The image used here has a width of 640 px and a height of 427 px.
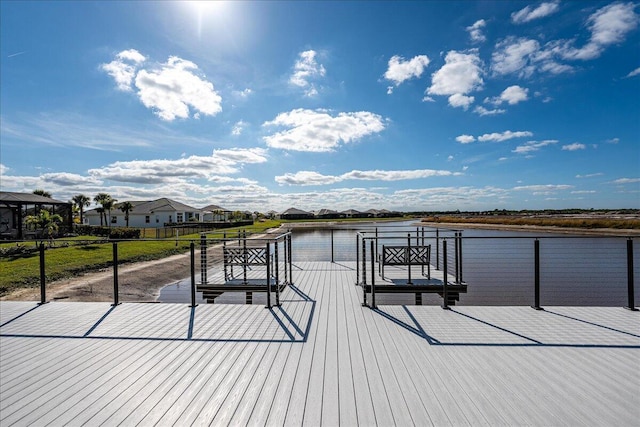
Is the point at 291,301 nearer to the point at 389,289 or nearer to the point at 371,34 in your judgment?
the point at 389,289

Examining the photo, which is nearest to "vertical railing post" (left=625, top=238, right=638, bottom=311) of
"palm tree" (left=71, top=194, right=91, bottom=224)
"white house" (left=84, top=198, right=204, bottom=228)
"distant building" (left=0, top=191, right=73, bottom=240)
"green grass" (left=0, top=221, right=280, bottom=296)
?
"green grass" (left=0, top=221, right=280, bottom=296)

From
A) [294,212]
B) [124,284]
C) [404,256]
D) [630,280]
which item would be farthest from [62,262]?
[294,212]

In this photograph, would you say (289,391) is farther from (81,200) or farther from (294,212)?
(294,212)

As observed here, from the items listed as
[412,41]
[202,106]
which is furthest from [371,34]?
[202,106]

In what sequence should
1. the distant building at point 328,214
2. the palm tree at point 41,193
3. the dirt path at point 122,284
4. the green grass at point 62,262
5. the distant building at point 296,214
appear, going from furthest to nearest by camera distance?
the distant building at point 328,214 → the distant building at point 296,214 → the palm tree at point 41,193 → the green grass at point 62,262 → the dirt path at point 122,284

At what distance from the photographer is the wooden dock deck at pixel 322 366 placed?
202 centimetres

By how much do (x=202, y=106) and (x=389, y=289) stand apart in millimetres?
12209

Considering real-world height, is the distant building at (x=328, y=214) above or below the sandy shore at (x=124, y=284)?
above

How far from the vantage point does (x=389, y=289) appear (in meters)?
5.10

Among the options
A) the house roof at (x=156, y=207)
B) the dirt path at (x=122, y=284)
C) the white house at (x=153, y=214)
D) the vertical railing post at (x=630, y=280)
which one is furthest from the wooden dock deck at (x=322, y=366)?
the house roof at (x=156, y=207)

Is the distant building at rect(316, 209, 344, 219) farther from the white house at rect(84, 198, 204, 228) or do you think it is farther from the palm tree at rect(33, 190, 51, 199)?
the palm tree at rect(33, 190, 51, 199)

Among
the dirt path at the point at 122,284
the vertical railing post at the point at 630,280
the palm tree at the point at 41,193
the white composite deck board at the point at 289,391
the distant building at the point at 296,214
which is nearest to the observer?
the white composite deck board at the point at 289,391

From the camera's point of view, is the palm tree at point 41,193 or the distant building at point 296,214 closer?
the palm tree at point 41,193

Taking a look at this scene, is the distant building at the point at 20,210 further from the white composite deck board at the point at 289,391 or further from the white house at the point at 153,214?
the white composite deck board at the point at 289,391
